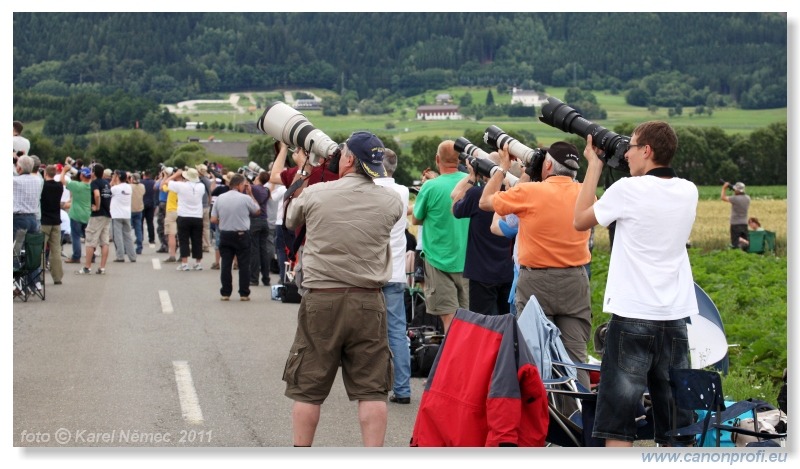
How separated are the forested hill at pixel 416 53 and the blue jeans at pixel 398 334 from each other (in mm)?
144655

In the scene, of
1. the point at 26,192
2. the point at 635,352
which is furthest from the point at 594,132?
the point at 26,192

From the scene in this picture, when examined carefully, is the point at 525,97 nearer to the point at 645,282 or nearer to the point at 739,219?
the point at 739,219

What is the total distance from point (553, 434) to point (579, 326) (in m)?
1.48

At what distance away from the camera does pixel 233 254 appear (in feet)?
49.0

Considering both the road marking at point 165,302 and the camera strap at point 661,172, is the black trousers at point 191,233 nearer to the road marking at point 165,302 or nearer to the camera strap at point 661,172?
the road marking at point 165,302

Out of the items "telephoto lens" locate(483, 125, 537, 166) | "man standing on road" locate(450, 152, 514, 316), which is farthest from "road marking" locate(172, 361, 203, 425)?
"telephoto lens" locate(483, 125, 537, 166)

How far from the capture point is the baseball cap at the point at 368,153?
6195 mm

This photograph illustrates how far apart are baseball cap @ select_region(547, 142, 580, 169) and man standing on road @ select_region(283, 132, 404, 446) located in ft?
5.50

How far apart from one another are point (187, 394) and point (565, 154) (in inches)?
136

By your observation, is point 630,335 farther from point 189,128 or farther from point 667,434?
point 189,128

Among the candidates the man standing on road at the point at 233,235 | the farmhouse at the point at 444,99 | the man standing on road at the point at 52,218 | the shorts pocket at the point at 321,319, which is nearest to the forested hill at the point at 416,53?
the farmhouse at the point at 444,99

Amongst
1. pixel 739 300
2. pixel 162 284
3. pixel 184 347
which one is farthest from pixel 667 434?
pixel 162 284

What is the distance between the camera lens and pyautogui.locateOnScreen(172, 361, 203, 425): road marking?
24.9 ft

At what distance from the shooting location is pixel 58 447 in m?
6.51
